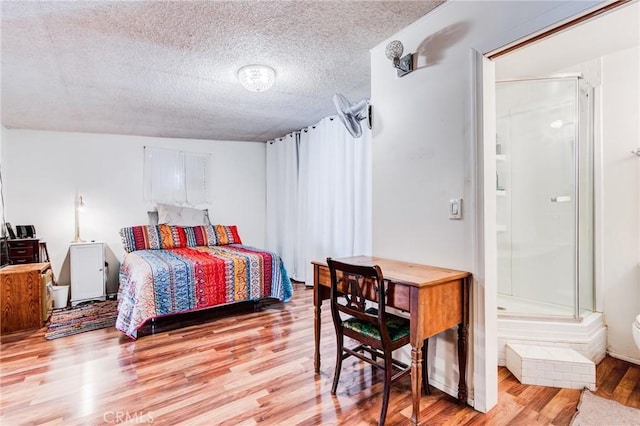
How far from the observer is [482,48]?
174 cm

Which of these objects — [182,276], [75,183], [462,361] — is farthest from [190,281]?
[75,183]

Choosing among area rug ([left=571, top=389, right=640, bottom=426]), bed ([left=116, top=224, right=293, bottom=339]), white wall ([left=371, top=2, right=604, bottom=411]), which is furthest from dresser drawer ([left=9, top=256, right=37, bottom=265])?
area rug ([left=571, top=389, right=640, bottom=426])

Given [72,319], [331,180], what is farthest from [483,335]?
[72,319]

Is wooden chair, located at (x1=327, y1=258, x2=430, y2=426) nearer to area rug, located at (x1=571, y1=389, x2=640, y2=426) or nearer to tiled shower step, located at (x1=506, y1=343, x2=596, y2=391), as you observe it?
tiled shower step, located at (x1=506, y1=343, x2=596, y2=391)

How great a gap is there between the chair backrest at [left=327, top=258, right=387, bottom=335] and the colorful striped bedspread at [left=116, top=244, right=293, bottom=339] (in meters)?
1.71

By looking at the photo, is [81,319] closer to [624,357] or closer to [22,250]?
[22,250]

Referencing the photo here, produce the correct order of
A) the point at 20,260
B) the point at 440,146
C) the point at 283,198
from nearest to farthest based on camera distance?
the point at 440,146, the point at 20,260, the point at 283,198

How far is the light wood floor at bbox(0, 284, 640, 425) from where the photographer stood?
69.1 inches

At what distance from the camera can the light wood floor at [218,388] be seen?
69.1 inches

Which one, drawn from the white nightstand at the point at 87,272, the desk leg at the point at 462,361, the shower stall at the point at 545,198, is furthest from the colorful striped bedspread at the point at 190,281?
the shower stall at the point at 545,198

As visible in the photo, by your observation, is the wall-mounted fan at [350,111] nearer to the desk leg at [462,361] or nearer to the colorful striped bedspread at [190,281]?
the desk leg at [462,361]

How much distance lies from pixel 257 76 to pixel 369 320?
Result: 6.53ft

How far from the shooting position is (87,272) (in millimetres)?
3979

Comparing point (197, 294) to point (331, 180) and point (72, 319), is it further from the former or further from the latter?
point (331, 180)
